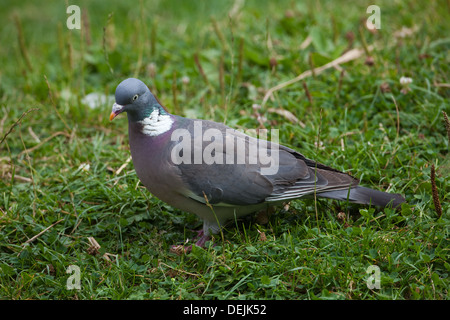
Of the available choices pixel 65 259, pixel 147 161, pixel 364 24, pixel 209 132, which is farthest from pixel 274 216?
pixel 364 24

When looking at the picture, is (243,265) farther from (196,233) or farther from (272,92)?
(272,92)

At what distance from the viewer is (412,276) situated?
2668 mm

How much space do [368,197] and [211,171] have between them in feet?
3.29

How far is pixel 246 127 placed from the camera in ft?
14.0

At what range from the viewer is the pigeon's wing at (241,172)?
2980 mm

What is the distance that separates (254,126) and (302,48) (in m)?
1.40

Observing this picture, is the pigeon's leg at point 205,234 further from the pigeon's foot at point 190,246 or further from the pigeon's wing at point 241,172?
the pigeon's wing at point 241,172

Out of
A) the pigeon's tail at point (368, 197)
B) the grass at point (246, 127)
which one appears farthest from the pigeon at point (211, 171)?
the grass at point (246, 127)

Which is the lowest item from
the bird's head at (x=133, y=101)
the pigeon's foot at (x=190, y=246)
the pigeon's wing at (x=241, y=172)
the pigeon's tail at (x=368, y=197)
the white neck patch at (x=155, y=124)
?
the pigeon's foot at (x=190, y=246)

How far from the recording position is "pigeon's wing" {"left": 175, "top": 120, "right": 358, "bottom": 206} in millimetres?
2980

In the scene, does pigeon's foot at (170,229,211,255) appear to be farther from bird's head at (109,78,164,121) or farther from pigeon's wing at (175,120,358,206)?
bird's head at (109,78,164,121)

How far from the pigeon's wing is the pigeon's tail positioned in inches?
1.8

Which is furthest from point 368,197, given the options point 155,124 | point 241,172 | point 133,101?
point 133,101

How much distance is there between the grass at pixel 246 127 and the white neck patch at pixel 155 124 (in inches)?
25.4
